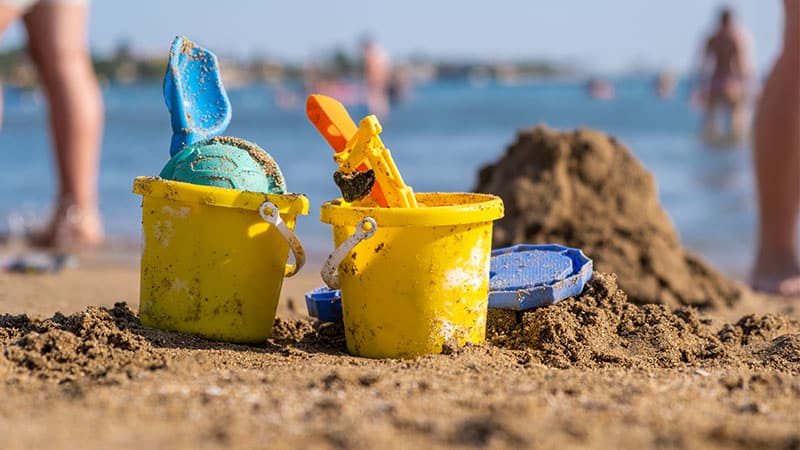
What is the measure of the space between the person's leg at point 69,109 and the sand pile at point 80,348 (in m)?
3.10

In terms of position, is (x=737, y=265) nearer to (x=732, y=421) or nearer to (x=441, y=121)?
(x=732, y=421)

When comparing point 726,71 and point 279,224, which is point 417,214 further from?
point 726,71

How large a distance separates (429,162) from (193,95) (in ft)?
29.6

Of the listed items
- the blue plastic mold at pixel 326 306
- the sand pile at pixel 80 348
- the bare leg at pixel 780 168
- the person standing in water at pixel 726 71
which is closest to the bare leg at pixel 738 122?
the person standing in water at pixel 726 71

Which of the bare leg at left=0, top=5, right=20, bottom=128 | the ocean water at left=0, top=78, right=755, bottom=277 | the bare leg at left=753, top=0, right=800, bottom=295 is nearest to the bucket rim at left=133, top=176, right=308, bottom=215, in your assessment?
the bare leg at left=753, top=0, right=800, bottom=295

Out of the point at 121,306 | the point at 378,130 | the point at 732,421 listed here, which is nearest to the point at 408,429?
the point at 732,421

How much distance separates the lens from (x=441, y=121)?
66.1 feet

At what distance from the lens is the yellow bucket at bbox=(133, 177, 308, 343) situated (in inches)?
96.6

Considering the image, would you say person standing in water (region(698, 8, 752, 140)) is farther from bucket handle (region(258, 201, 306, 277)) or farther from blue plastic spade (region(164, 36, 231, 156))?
bucket handle (region(258, 201, 306, 277))

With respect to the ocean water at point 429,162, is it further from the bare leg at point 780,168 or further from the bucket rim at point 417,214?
the bucket rim at point 417,214

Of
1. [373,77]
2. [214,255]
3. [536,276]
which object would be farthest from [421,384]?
→ [373,77]

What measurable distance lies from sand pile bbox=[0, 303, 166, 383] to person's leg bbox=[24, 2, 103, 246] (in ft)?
10.2

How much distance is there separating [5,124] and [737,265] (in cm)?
1594

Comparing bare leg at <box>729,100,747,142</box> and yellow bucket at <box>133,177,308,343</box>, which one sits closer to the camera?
yellow bucket at <box>133,177,308,343</box>
